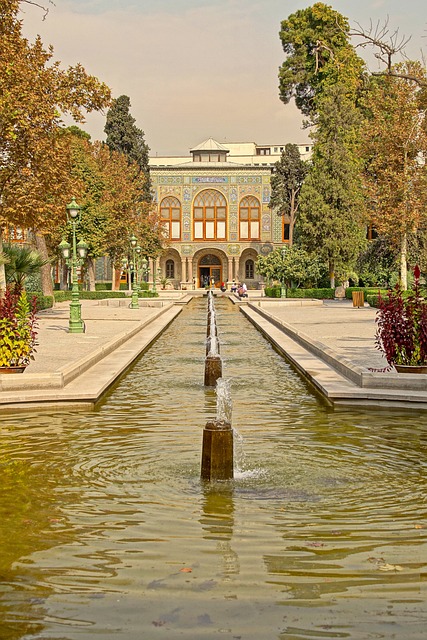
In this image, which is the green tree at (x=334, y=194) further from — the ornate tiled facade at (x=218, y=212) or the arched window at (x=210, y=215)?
the arched window at (x=210, y=215)

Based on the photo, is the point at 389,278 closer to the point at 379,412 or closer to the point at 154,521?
the point at 379,412

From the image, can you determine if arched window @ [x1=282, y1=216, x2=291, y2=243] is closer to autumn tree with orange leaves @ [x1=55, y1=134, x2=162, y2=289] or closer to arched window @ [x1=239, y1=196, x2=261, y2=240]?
arched window @ [x1=239, y1=196, x2=261, y2=240]

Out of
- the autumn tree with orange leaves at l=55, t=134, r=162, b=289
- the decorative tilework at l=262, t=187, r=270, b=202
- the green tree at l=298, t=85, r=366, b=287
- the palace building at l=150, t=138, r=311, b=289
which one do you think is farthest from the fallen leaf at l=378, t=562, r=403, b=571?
the decorative tilework at l=262, t=187, r=270, b=202

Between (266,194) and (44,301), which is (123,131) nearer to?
(266,194)

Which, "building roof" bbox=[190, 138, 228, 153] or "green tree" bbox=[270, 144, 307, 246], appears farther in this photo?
"building roof" bbox=[190, 138, 228, 153]

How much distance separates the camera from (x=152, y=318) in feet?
85.5

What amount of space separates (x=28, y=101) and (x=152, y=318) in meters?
7.32

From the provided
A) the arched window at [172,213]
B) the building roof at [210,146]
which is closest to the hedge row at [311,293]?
the arched window at [172,213]

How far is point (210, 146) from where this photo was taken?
231 feet

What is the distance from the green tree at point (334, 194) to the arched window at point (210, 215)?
80.9 ft

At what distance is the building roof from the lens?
229 ft

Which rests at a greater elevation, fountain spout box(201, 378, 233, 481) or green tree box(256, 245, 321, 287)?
green tree box(256, 245, 321, 287)

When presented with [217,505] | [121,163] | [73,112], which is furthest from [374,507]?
[121,163]

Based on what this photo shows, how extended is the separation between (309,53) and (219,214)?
18938 millimetres
